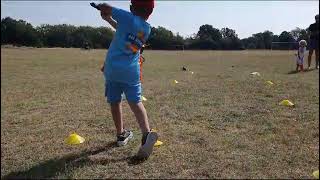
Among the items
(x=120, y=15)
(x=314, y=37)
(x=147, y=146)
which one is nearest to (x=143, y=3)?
(x=120, y=15)

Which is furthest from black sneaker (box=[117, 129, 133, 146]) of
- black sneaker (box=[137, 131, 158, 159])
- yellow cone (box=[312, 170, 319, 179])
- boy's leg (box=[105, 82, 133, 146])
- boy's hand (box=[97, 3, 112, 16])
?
yellow cone (box=[312, 170, 319, 179])

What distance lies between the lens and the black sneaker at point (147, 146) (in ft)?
15.9

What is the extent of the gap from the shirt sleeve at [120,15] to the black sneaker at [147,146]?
1.18 m

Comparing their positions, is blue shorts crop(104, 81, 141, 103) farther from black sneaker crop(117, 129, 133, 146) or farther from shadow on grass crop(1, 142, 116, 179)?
shadow on grass crop(1, 142, 116, 179)

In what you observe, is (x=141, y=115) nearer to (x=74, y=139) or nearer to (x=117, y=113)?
(x=117, y=113)

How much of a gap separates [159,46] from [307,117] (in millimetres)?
42971

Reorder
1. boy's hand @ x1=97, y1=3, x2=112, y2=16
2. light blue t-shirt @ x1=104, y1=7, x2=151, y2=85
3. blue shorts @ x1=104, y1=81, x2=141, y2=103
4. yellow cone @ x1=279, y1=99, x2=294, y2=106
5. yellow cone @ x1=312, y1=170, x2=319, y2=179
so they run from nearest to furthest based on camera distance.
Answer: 1. yellow cone @ x1=312, y1=170, x2=319, y2=179
2. boy's hand @ x1=97, y1=3, x2=112, y2=16
3. light blue t-shirt @ x1=104, y1=7, x2=151, y2=85
4. blue shorts @ x1=104, y1=81, x2=141, y2=103
5. yellow cone @ x1=279, y1=99, x2=294, y2=106

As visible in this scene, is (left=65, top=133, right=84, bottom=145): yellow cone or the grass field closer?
the grass field

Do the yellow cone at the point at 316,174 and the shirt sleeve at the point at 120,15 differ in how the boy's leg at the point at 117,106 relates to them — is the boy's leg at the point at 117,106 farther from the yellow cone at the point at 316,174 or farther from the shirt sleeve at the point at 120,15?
the yellow cone at the point at 316,174

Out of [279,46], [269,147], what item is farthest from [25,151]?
[279,46]

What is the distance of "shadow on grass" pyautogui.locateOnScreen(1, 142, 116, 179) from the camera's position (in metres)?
4.46

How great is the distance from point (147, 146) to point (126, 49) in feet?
3.29

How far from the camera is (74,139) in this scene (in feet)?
18.6

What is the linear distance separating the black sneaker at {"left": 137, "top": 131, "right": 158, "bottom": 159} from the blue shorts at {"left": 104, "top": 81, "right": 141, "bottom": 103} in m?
0.41
